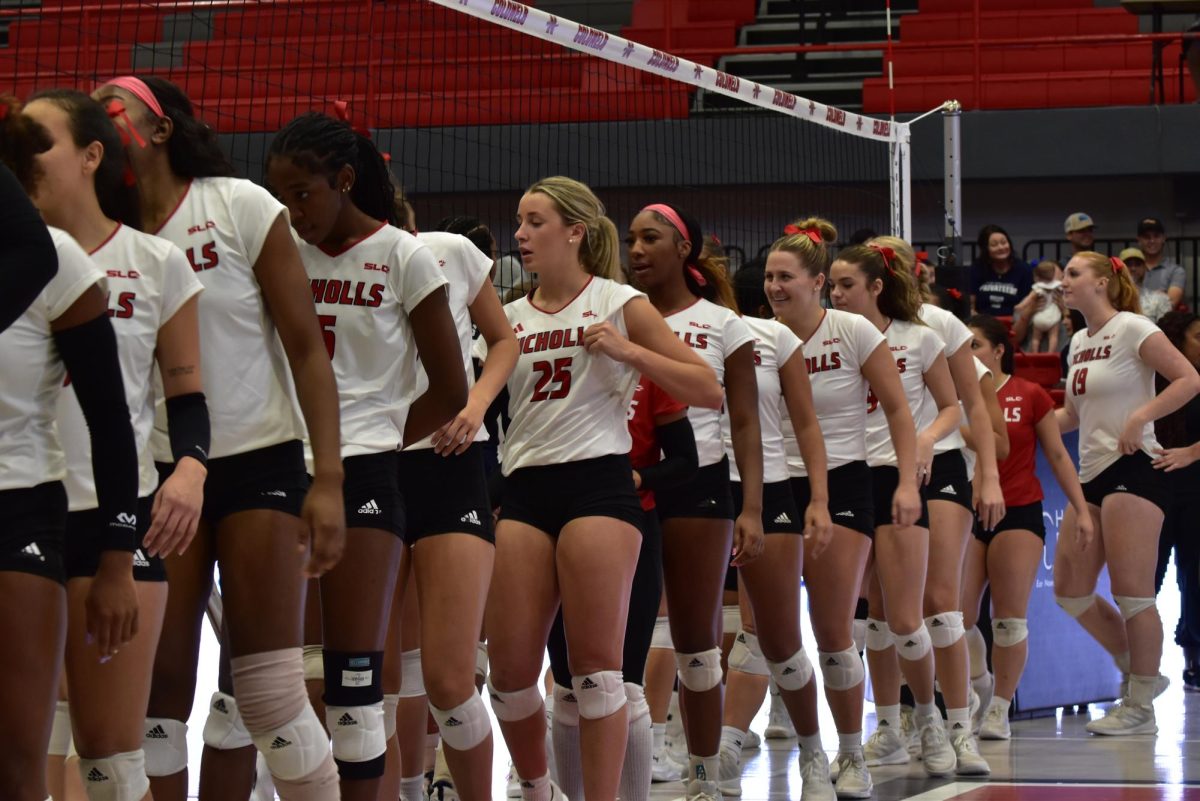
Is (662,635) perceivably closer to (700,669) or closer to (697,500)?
(700,669)

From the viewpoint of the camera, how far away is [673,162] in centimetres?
1373

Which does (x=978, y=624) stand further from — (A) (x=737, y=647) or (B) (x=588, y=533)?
(B) (x=588, y=533)

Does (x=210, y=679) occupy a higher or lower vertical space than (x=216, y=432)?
lower

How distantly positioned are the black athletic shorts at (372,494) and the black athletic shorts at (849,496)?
7.41ft

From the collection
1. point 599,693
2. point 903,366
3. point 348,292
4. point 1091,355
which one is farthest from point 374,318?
point 1091,355

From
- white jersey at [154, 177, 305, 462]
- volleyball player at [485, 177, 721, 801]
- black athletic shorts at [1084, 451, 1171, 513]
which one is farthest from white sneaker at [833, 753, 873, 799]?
white jersey at [154, 177, 305, 462]

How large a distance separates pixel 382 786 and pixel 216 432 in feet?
3.63

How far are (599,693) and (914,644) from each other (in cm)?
231

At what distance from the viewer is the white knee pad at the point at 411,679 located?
4543 mm

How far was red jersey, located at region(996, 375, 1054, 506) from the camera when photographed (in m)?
7.45

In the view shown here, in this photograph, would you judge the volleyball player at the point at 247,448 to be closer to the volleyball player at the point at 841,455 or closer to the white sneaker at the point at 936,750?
the volleyball player at the point at 841,455

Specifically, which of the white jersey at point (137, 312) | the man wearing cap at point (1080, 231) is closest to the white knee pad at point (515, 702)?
the white jersey at point (137, 312)

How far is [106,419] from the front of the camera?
2.71 m

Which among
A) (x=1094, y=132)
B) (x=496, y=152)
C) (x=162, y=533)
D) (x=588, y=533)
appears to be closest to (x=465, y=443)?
(x=588, y=533)
